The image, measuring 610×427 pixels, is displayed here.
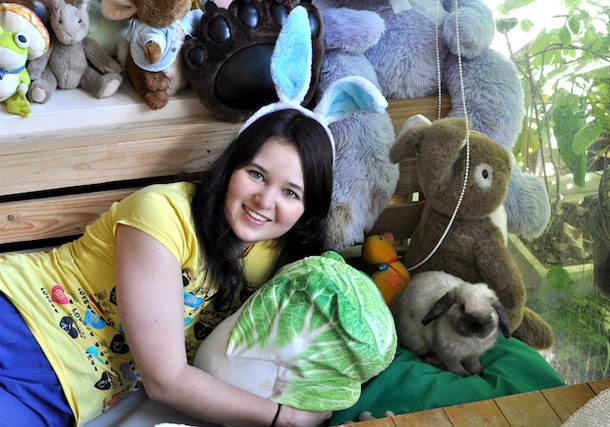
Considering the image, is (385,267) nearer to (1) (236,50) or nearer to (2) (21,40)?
(1) (236,50)

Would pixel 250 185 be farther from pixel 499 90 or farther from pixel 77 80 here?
pixel 499 90

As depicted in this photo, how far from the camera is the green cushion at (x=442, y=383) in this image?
125 centimetres

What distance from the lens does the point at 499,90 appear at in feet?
4.75

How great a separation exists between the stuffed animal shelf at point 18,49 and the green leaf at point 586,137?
1144mm

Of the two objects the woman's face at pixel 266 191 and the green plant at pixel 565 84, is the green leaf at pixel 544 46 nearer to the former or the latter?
the green plant at pixel 565 84

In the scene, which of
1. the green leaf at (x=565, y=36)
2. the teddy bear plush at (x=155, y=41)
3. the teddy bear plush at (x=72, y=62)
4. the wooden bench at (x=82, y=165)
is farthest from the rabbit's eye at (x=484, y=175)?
the teddy bear plush at (x=72, y=62)

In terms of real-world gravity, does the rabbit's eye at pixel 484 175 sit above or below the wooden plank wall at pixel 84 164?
above

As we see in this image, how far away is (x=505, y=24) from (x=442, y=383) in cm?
84

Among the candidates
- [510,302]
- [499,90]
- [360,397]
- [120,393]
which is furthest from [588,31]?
[120,393]

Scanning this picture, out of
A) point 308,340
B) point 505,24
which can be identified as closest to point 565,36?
point 505,24

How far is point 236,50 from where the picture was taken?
1.29 m

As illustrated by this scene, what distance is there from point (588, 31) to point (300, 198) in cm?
72

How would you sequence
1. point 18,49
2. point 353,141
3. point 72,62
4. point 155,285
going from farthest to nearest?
point 353,141 < point 72,62 < point 18,49 < point 155,285

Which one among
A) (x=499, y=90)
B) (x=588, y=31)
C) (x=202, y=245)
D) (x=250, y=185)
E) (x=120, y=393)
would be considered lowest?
(x=120, y=393)
